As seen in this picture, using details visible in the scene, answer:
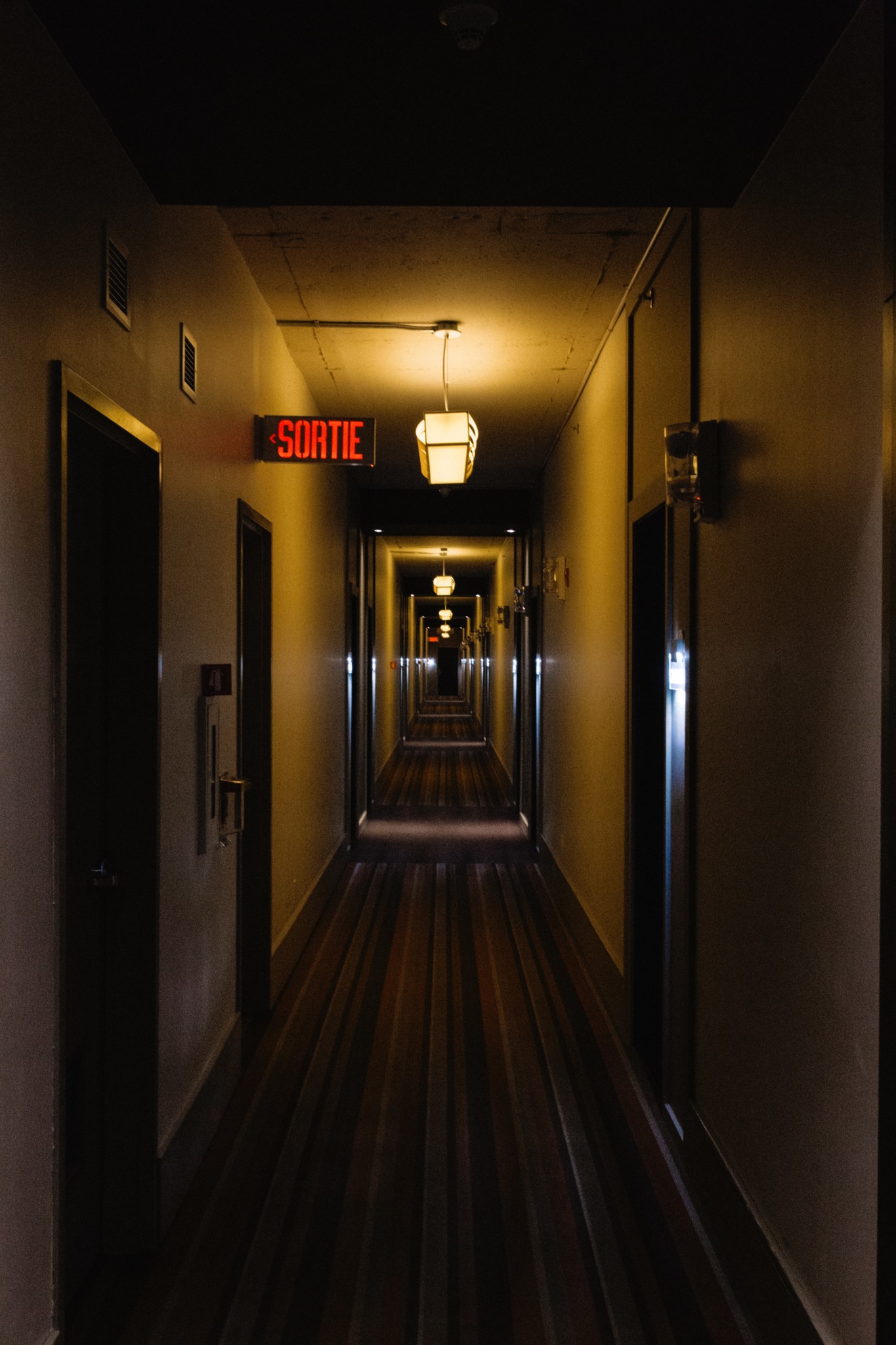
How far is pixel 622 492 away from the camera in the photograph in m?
4.36

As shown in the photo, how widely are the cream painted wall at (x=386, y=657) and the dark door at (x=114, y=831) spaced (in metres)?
7.93

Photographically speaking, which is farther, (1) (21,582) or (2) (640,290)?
(2) (640,290)

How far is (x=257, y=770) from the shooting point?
14.5 ft

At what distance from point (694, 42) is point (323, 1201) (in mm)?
3168

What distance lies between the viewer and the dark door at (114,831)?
2512mm

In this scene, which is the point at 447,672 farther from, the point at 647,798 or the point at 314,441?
the point at 647,798

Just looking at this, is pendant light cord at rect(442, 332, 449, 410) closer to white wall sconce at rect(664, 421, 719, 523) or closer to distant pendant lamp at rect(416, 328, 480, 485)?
distant pendant lamp at rect(416, 328, 480, 485)

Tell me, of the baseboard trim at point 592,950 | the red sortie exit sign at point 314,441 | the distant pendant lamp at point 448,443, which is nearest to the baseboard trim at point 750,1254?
the baseboard trim at point 592,950

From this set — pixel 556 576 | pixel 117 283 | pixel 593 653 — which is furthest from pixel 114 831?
pixel 556 576

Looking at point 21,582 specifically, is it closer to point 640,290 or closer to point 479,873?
point 640,290

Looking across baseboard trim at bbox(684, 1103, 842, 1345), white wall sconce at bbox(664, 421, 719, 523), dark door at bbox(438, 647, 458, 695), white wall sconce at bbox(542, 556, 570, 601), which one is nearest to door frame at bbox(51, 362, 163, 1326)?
baseboard trim at bbox(684, 1103, 842, 1345)

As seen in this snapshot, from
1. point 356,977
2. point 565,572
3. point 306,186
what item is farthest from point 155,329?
point 565,572

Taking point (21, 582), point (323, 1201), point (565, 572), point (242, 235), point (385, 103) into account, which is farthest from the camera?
point (565, 572)

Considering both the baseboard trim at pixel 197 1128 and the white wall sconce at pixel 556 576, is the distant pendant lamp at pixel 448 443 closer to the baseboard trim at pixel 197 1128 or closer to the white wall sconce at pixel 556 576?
the white wall sconce at pixel 556 576
